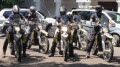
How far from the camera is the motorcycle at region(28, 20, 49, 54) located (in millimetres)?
12195

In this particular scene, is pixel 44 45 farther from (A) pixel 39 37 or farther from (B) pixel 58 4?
(B) pixel 58 4

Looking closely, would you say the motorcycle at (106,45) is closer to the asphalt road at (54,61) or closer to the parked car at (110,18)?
the asphalt road at (54,61)

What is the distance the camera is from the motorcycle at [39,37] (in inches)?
480

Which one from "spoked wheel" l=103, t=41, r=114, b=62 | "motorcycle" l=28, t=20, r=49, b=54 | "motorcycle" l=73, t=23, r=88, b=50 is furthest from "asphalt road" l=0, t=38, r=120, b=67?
"motorcycle" l=73, t=23, r=88, b=50

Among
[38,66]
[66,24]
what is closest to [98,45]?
[66,24]

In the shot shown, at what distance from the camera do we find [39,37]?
12.4m

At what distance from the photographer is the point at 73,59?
11.4m

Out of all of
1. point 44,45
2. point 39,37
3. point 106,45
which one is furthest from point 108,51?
point 39,37

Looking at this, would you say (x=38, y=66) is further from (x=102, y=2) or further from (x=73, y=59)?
(x=102, y=2)

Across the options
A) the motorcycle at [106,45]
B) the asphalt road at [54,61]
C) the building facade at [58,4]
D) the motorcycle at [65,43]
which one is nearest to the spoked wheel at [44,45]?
the asphalt road at [54,61]

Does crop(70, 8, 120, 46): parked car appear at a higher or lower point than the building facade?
lower

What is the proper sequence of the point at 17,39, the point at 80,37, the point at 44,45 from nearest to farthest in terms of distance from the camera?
the point at 17,39 < the point at 44,45 < the point at 80,37

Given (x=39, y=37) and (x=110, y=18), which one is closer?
(x=39, y=37)

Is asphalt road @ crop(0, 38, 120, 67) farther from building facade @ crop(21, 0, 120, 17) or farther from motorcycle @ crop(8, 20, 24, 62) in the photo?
building facade @ crop(21, 0, 120, 17)
